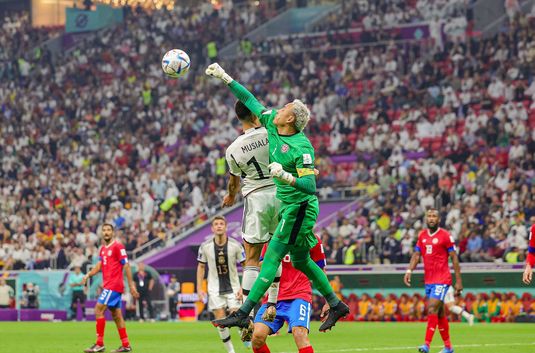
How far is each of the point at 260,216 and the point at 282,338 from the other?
1132 centimetres

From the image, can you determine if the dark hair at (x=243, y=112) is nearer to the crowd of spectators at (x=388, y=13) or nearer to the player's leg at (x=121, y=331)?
the player's leg at (x=121, y=331)

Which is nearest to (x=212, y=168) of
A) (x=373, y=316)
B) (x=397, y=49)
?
(x=397, y=49)

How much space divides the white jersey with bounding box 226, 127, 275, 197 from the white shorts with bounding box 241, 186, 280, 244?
0.13 metres

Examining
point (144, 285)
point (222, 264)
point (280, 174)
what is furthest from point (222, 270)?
point (144, 285)

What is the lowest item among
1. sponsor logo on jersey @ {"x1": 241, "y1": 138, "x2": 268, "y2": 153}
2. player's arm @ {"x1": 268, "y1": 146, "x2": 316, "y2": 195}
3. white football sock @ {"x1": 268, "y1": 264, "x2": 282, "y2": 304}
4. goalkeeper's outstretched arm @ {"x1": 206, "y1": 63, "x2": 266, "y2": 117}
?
white football sock @ {"x1": 268, "y1": 264, "x2": 282, "y2": 304}

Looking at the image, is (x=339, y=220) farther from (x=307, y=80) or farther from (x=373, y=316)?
(x=307, y=80)

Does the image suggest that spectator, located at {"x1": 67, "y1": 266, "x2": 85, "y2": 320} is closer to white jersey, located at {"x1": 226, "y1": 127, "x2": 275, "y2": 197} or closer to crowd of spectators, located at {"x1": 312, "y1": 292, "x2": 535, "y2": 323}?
crowd of spectators, located at {"x1": 312, "y1": 292, "x2": 535, "y2": 323}

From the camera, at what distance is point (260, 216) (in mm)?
12773

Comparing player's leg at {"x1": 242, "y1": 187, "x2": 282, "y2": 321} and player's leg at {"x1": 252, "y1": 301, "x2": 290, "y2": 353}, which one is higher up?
player's leg at {"x1": 242, "y1": 187, "x2": 282, "y2": 321}

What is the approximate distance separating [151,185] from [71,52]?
16713 millimetres

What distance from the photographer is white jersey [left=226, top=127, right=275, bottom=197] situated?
12.8 meters

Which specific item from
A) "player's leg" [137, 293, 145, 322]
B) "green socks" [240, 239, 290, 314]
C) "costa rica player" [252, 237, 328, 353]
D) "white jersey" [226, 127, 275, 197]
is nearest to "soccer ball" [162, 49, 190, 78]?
"white jersey" [226, 127, 275, 197]

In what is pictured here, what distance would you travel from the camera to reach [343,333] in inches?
1009

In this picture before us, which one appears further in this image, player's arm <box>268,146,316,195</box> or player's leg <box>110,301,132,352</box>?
player's leg <box>110,301,132,352</box>
